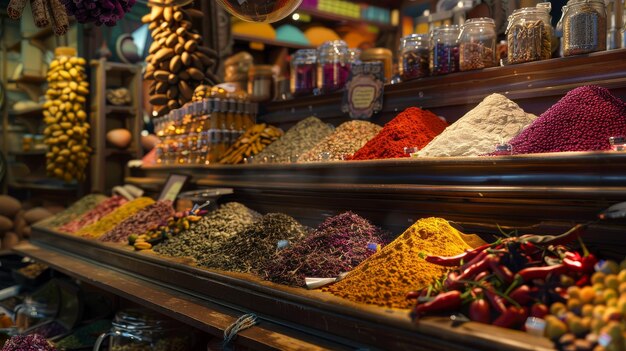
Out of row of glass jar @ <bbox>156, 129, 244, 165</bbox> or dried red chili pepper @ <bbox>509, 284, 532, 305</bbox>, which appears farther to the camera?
row of glass jar @ <bbox>156, 129, 244, 165</bbox>

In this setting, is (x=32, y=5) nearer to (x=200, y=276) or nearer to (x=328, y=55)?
(x=200, y=276)

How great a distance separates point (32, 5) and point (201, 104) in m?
1.57

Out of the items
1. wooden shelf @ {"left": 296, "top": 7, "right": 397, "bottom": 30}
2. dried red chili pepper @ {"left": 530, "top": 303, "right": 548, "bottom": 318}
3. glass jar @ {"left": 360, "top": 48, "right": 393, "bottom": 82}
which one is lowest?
dried red chili pepper @ {"left": 530, "top": 303, "right": 548, "bottom": 318}

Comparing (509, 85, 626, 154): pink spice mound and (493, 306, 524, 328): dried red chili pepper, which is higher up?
(509, 85, 626, 154): pink spice mound

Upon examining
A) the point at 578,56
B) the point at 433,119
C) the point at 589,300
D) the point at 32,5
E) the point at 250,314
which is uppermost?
the point at 32,5

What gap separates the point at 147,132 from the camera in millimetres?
6168

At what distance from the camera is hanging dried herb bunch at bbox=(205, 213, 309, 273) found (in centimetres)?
217

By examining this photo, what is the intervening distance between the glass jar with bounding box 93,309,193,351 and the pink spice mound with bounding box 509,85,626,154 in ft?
4.61

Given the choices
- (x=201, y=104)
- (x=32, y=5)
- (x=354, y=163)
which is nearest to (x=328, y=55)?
(x=201, y=104)

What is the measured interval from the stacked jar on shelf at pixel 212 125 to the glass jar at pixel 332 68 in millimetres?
611

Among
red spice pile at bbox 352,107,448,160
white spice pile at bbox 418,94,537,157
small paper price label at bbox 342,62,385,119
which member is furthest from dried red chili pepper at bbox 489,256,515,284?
small paper price label at bbox 342,62,385,119

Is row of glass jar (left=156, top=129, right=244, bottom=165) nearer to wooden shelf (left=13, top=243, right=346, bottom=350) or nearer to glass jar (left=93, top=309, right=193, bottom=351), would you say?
wooden shelf (left=13, top=243, right=346, bottom=350)

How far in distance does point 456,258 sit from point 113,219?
2460 mm

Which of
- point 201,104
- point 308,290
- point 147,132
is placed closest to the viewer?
point 308,290
